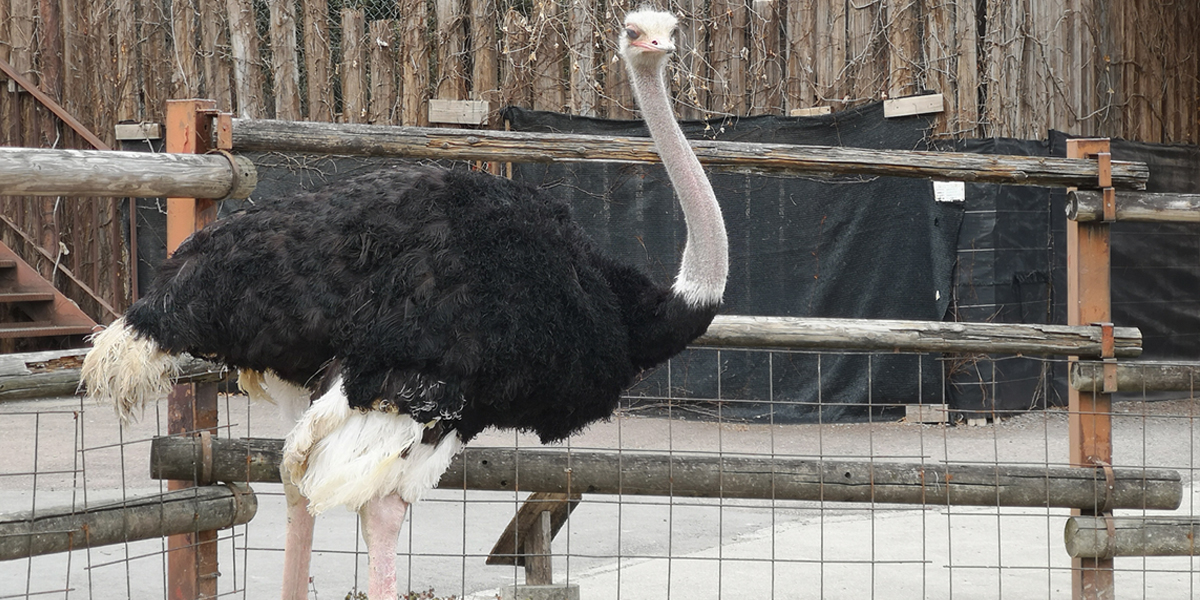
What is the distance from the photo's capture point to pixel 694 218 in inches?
137

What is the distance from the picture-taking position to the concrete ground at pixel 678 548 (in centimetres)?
468

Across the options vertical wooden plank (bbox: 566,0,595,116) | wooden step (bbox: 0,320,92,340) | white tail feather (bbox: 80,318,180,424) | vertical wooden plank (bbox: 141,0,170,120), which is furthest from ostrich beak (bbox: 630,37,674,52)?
wooden step (bbox: 0,320,92,340)

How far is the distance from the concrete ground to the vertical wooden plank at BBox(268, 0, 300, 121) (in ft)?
10.9

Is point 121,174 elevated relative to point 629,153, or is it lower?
lower

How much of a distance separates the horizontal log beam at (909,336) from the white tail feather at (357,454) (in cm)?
115

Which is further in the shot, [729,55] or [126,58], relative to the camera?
[126,58]

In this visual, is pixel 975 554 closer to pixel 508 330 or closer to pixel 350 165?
pixel 508 330

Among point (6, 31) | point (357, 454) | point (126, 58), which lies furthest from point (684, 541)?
point (6, 31)

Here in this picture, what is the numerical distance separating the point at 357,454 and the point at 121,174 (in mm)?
1066

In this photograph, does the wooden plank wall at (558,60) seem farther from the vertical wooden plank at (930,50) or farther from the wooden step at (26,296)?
the wooden step at (26,296)

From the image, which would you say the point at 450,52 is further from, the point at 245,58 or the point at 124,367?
the point at 124,367

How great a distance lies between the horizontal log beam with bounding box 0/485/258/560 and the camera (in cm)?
342

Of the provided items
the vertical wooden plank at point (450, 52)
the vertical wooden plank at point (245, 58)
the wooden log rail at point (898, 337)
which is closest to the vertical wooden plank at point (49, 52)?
the vertical wooden plank at point (245, 58)

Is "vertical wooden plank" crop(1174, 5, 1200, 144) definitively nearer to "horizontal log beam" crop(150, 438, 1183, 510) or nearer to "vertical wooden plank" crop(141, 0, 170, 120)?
"horizontal log beam" crop(150, 438, 1183, 510)
